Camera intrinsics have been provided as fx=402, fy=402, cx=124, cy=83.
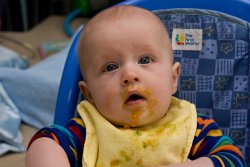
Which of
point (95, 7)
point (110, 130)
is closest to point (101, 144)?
point (110, 130)

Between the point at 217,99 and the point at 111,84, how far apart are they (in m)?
0.29

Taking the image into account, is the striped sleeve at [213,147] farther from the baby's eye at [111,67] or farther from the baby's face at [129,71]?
the baby's eye at [111,67]

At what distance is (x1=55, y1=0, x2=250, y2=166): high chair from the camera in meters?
0.89

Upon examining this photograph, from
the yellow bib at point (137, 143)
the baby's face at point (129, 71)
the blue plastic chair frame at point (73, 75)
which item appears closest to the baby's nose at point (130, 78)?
the baby's face at point (129, 71)

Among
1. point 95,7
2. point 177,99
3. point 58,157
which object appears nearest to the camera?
point 58,157

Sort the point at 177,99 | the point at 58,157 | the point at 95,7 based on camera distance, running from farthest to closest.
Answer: the point at 95,7 < the point at 177,99 < the point at 58,157

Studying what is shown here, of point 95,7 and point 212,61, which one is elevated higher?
point 212,61

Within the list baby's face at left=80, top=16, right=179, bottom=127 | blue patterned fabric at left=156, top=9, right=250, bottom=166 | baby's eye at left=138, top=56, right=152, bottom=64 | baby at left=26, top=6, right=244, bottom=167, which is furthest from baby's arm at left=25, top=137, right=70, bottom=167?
blue patterned fabric at left=156, top=9, right=250, bottom=166

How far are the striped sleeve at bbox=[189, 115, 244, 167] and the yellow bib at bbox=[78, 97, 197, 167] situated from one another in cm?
2

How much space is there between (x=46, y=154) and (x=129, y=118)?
0.52 feet

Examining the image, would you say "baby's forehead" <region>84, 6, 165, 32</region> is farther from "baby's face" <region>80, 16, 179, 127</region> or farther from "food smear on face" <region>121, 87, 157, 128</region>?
"food smear on face" <region>121, 87, 157, 128</region>

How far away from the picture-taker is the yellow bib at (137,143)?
0.74 metres

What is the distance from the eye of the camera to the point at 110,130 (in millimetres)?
759

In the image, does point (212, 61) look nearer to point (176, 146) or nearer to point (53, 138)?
point (176, 146)
